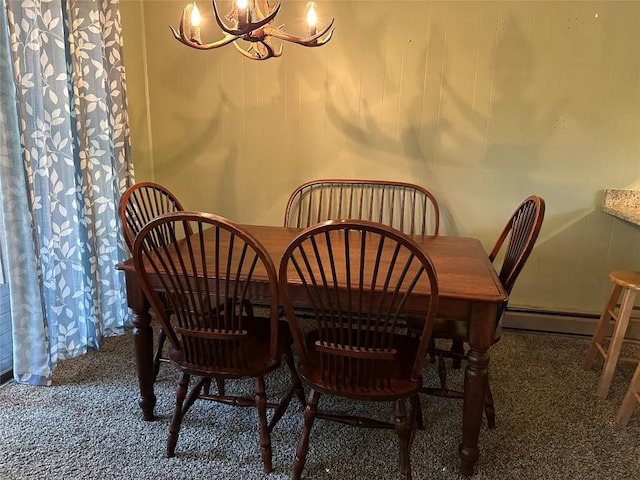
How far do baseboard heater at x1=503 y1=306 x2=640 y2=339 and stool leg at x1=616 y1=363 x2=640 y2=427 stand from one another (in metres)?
0.91

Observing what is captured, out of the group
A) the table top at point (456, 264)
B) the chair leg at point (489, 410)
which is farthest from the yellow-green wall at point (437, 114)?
the chair leg at point (489, 410)

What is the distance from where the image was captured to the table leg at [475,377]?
146 centimetres

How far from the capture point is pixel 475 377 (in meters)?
1.50

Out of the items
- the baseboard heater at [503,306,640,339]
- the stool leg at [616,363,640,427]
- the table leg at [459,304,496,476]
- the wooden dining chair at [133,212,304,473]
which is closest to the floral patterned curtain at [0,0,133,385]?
the wooden dining chair at [133,212,304,473]

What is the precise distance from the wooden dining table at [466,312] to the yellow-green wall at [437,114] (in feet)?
3.17

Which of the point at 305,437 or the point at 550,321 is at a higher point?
the point at 305,437

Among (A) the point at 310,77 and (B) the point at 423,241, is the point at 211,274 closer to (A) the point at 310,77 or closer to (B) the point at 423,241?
(B) the point at 423,241

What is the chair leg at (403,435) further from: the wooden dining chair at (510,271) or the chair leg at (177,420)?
the chair leg at (177,420)

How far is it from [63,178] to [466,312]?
195 cm

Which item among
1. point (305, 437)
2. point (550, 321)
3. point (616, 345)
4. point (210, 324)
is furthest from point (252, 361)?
point (550, 321)

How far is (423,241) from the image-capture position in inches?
86.7

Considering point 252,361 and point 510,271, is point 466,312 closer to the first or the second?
point 510,271

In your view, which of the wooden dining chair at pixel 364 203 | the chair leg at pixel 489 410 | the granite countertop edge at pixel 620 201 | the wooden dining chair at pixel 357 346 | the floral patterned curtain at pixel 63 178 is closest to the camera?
the wooden dining chair at pixel 357 346

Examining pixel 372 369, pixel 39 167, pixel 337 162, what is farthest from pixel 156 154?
pixel 372 369
